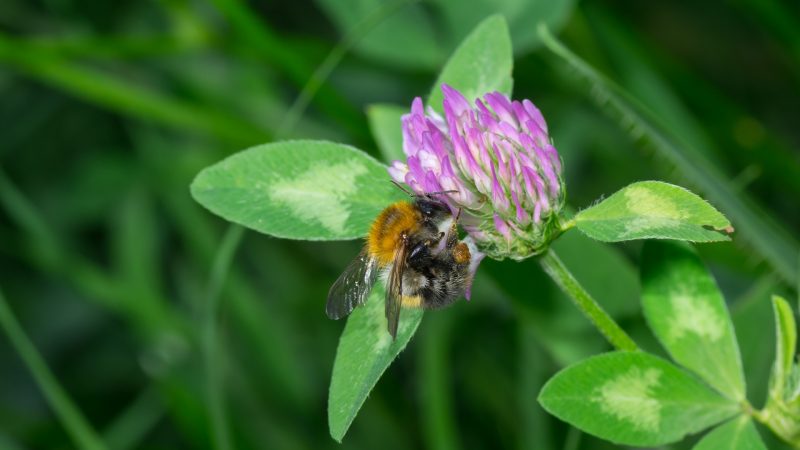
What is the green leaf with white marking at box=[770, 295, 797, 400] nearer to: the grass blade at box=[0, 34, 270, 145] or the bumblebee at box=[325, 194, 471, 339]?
the bumblebee at box=[325, 194, 471, 339]

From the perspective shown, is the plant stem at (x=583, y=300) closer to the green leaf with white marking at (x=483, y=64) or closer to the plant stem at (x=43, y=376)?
the green leaf with white marking at (x=483, y=64)

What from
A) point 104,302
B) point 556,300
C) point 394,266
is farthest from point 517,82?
point 394,266

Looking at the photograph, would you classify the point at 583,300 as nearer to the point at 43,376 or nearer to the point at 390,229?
the point at 390,229

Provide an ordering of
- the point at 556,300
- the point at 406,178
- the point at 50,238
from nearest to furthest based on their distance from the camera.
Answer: the point at 406,178, the point at 556,300, the point at 50,238

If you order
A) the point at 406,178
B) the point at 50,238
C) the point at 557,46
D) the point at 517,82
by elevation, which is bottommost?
Answer: the point at 50,238

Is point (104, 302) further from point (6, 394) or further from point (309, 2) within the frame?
point (309, 2)

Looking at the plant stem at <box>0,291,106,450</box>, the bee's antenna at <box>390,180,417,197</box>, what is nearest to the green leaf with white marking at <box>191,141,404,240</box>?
the bee's antenna at <box>390,180,417,197</box>
